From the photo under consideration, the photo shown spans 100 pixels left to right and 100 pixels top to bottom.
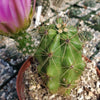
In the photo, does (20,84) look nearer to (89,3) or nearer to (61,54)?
(61,54)

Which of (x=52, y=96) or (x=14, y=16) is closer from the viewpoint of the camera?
(x=14, y=16)

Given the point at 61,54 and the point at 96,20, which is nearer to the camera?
the point at 61,54

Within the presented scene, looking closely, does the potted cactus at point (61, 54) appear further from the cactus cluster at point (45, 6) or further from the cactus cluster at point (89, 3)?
the cactus cluster at point (89, 3)

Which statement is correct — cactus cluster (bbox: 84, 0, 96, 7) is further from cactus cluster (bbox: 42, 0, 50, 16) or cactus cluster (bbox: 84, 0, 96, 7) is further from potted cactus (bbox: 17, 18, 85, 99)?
potted cactus (bbox: 17, 18, 85, 99)

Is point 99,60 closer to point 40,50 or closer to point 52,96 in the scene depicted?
point 52,96

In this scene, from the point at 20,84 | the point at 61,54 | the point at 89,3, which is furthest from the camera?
the point at 89,3

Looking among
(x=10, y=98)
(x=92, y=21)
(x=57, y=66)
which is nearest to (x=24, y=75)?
(x=10, y=98)

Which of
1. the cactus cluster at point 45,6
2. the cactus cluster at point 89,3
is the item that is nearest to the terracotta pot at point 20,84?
the cactus cluster at point 45,6

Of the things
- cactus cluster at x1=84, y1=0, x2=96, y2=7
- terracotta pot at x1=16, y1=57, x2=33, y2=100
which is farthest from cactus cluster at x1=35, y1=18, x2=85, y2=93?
cactus cluster at x1=84, y1=0, x2=96, y2=7

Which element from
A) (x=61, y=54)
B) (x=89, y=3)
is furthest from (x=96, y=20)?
(x=61, y=54)
